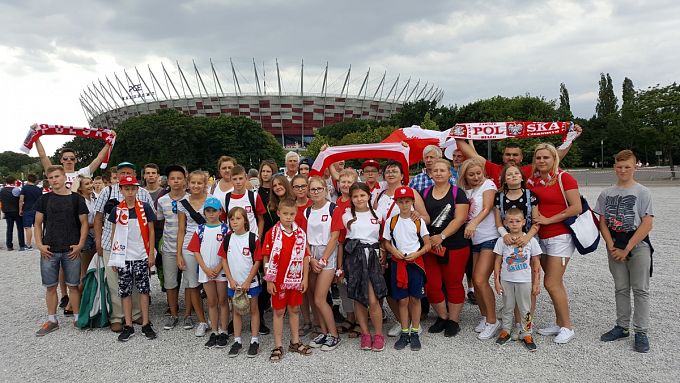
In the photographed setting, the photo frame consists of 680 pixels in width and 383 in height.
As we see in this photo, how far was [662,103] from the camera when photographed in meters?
26.7

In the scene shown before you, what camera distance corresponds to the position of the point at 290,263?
3.97m

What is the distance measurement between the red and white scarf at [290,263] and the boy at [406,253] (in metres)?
Answer: 0.88

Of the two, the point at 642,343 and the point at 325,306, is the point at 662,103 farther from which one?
the point at 325,306

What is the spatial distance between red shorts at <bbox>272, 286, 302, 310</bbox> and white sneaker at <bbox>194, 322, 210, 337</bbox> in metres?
1.18

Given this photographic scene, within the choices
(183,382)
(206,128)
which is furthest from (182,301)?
(206,128)

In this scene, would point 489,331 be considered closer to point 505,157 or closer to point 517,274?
point 517,274

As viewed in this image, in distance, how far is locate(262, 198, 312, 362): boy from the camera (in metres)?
3.95

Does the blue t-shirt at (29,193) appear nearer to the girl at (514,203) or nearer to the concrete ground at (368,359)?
the concrete ground at (368,359)

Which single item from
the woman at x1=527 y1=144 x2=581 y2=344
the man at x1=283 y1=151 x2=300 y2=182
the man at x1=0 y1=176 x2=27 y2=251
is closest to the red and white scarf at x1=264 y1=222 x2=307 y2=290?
the man at x1=283 y1=151 x2=300 y2=182

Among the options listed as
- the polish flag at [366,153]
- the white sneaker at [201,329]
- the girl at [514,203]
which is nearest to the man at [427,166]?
the polish flag at [366,153]

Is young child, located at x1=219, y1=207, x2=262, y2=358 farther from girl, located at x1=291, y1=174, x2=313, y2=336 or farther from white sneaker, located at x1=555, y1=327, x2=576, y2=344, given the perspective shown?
white sneaker, located at x1=555, y1=327, x2=576, y2=344

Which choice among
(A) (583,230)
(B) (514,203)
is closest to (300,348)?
(B) (514,203)

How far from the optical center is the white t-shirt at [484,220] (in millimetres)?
4305

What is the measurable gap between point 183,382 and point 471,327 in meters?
3.11
